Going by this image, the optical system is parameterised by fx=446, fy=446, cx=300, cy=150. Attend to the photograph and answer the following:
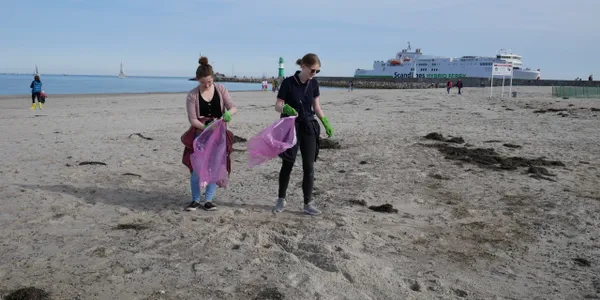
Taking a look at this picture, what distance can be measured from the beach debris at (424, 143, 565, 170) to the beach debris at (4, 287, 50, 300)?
19.9ft

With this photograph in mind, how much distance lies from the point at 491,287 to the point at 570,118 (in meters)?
12.9


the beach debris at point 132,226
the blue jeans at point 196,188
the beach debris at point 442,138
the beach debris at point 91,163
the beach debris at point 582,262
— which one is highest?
the beach debris at point 442,138

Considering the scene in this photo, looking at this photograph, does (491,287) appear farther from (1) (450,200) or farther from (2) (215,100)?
(2) (215,100)

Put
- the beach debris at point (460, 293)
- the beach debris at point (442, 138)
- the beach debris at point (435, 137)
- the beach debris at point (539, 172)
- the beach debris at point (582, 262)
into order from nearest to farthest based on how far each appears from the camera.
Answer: the beach debris at point (460, 293) → the beach debris at point (582, 262) → the beach debris at point (539, 172) → the beach debris at point (442, 138) → the beach debris at point (435, 137)

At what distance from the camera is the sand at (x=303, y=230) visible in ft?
9.70

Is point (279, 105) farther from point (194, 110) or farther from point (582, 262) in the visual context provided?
point (582, 262)

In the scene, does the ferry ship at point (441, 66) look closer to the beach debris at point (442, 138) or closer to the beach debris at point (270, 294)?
the beach debris at point (442, 138)

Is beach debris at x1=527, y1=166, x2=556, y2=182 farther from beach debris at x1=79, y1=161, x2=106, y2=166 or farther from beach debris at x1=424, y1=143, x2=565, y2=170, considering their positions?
beach debris at x1=79, y1=161, x2=106, y2=166

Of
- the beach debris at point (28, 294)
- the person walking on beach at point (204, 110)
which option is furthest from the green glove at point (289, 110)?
the beach debris at point (28, 294)

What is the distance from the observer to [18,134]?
9.66 m

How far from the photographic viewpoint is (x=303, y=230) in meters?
3.95

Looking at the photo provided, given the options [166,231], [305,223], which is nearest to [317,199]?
[305,223]

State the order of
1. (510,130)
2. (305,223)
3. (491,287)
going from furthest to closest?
(510,130)
(305,223)
(491,287)

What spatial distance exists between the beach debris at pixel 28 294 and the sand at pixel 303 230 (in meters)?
0.06
